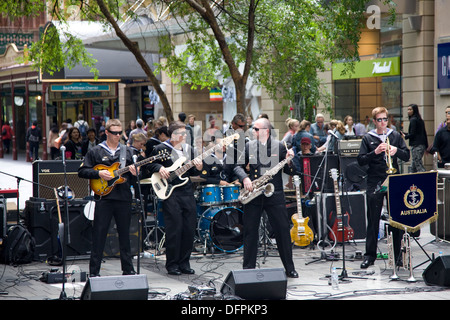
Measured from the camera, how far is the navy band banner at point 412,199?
9.29m

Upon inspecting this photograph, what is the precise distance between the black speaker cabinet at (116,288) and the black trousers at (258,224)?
2536mm

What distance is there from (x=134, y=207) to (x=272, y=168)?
2.85m

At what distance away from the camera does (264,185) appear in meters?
9.42

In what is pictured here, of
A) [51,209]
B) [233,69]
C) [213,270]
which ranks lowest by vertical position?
[213,270]

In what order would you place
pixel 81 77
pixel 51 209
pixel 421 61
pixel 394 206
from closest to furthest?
pixel 394 206
pixel 51 209
pixel 421 61
pixel 81 77

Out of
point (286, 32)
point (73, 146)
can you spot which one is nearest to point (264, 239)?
point (286, 32)

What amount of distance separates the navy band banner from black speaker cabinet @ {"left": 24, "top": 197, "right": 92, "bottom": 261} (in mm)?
4967

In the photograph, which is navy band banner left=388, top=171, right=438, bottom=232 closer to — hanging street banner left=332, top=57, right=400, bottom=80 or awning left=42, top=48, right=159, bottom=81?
hanging street banner left=332, top=57, right=400, bottom=80

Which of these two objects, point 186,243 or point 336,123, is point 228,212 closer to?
point 186,243

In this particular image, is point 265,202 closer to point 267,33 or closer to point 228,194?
point 228,194

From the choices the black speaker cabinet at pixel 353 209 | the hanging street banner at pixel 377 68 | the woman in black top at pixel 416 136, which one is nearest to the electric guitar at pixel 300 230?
the black speaker cabinet at pixel 353 209

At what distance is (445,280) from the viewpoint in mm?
8516

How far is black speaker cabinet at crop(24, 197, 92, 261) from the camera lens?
11.2m
